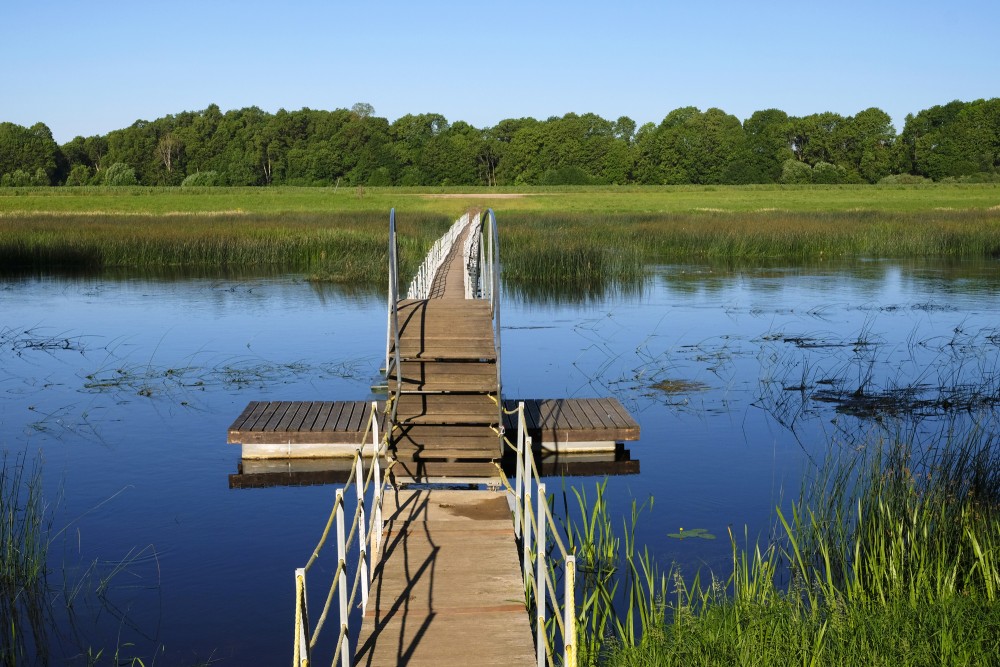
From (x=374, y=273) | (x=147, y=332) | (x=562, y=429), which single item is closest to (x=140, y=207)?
(x=374, y=273)

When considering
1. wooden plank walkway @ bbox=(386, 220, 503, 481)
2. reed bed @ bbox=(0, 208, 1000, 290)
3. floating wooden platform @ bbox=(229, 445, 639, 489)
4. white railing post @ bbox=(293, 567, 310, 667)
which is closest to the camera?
white railing post @ bbox=(293, 567, 310, 667)

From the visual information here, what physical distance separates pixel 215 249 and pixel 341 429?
22.9m

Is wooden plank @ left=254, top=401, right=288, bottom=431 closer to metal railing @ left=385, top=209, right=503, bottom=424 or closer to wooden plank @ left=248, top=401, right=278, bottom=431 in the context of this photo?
wooden plank @ left=248, top=401, right=278, bottom=431

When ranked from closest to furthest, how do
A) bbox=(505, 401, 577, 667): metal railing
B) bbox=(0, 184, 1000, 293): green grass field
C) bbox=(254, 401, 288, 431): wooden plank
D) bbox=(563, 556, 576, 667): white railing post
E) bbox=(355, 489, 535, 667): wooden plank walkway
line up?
bbox=(563, 556, 576, 667): white railing post, bbox=(505, 401, 577, 667): metal railing, bbox=(355, 489, 535, 667): wooden plank walkway, bbox=(254, 401, 288, 431): wooden plank, bbox=(0, 184, 1000, 293): green grass field

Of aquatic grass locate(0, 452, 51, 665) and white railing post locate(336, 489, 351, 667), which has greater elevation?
white railing post locate(336, 489, 351, 667)

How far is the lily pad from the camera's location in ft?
28.9

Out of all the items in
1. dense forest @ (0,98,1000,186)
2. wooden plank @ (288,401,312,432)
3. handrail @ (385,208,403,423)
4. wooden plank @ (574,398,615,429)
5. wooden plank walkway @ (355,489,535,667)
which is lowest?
wooden plank walkway @ (355,489,535,667)

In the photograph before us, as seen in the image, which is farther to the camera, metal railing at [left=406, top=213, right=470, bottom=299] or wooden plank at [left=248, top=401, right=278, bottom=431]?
metal railing at [left=406, top=213, right=470, bottom=299]

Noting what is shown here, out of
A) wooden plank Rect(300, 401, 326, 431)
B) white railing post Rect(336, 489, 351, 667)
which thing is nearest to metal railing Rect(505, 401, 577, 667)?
white railing post Rect(336, 489, 351, 667)

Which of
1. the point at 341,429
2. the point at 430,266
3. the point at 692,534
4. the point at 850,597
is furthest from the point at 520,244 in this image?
the point at 850,597

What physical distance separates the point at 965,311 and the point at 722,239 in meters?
13.5

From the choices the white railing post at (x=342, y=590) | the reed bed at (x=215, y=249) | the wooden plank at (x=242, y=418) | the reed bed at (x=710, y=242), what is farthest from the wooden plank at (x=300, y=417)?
the reed bed at (x=215, y=249)

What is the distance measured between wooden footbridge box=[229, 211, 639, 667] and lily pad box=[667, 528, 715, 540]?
4.04 ft

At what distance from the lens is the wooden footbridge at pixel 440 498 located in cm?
566
